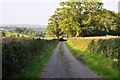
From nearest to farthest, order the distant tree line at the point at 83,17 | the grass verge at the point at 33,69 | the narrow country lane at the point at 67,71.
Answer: the grass verge at the point at 33,69, the narrow country lane at the point at 67,71, the distant tree line at the point at 83,17

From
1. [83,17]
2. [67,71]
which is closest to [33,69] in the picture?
[67,71]

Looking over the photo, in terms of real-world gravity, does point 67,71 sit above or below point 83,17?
below

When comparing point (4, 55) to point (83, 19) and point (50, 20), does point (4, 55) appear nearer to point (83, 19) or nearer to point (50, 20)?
point (83, 19)

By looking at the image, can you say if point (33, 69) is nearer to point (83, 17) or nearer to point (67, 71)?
point (67, 71)

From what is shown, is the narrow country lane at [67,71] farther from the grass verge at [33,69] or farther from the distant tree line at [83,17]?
the distant tree line at [83,17]

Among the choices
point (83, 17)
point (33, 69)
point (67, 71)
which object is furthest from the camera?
point (83, 17)


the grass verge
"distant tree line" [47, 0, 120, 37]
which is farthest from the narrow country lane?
"distant tree line" [47, 0, 120, 37]

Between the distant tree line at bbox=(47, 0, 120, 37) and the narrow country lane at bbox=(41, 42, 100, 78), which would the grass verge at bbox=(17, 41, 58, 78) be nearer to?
the narrow country lane at bbox=(41, 42, 100, 78)

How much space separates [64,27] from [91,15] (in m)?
8.06

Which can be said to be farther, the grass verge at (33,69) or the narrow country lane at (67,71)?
the narrow country lane at (67,71)

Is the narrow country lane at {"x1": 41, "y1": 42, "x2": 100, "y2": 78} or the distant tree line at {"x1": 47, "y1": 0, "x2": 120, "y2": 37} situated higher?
the distant tree line at {"x1": 47, "y1": 0, "x2": 120, "y2": 37}

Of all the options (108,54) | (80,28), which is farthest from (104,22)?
(108,54)

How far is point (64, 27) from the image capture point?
4703 centimetres

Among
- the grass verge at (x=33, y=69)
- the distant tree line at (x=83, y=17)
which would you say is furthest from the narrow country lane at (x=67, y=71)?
the distant tree line at (x=83, y=17)
